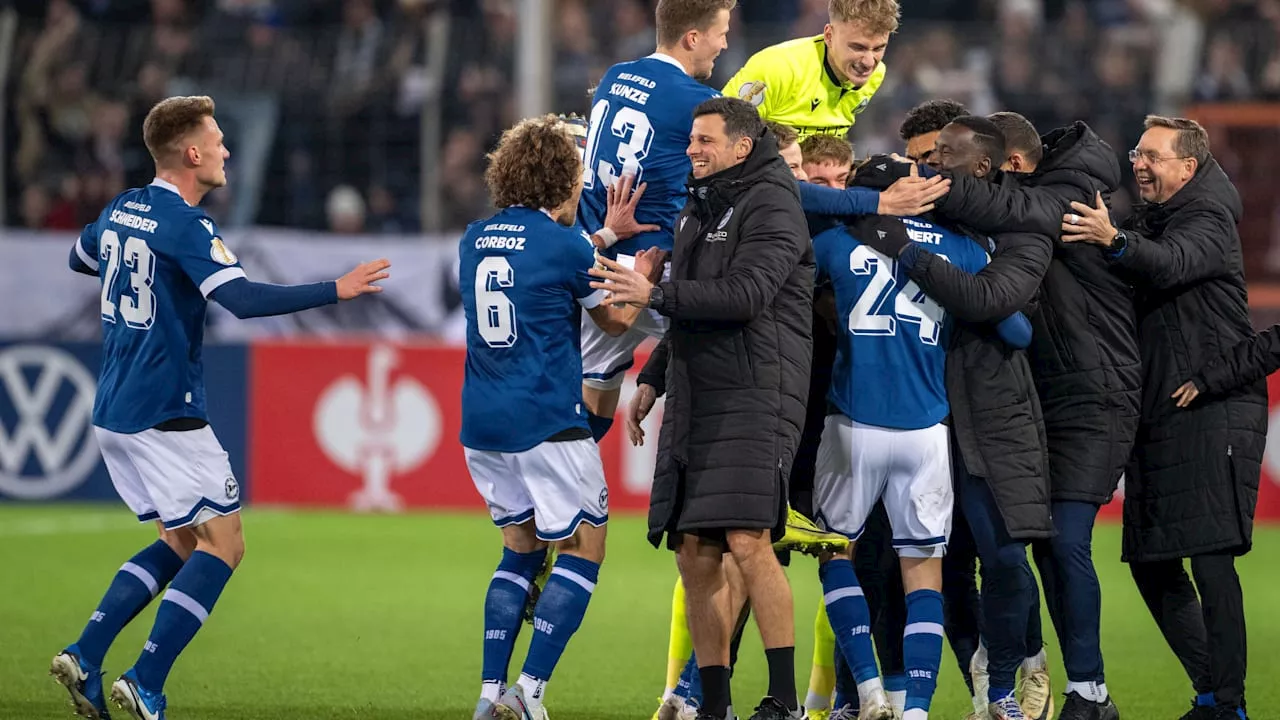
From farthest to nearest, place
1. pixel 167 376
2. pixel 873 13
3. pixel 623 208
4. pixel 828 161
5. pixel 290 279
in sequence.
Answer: pixel 290 279
pixel 873 13
pixel 623 208
pixel 828 161
pixel 167 376

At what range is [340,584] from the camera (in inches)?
459

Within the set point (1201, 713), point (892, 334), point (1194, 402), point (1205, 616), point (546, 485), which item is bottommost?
point (1201, 713)

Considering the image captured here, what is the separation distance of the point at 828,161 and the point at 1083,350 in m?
1.24

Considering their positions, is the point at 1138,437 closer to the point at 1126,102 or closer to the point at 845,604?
the point at 845,604

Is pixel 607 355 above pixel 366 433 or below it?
above

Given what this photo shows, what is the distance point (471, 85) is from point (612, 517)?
4.91 meters

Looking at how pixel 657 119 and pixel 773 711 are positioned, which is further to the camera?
pixel 657 119

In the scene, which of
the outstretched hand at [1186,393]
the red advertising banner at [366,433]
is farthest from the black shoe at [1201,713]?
the red advertising banner at [366,433]

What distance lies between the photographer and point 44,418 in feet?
50.0

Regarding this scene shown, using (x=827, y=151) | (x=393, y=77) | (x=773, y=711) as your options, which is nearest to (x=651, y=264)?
(x=827, y=151)

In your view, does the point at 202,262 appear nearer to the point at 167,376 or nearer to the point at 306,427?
the point at 167,376

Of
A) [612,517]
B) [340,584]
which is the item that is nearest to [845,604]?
[340,584]

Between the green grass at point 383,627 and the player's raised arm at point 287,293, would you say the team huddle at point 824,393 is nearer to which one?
the player's raised arm at point 287,293

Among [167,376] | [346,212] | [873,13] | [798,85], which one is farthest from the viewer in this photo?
[346,212]
